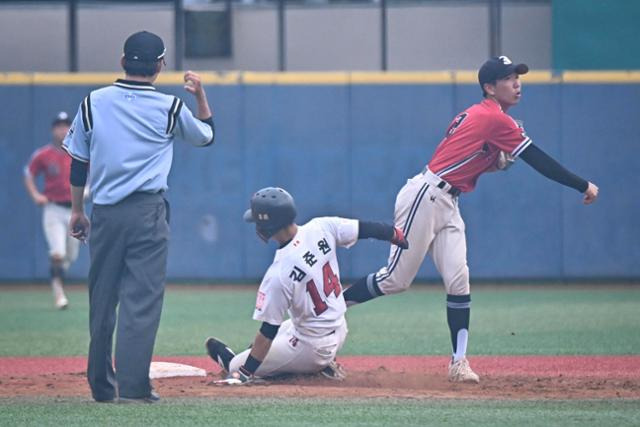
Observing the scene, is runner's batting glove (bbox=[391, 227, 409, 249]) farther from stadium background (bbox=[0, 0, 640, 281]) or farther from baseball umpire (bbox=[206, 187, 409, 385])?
stadium background (bbox=[0, 0, 640, 281])

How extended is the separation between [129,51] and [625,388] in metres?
3.43

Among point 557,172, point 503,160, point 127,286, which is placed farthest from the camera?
point 503,160

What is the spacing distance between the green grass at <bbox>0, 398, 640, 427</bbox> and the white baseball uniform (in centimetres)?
72

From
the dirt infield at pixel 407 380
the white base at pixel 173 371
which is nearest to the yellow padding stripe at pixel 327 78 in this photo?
the dirt infield at pixel 407 380

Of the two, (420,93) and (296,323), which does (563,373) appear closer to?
(296,323)

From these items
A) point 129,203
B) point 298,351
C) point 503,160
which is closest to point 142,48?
point 129,203

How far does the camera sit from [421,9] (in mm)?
16766

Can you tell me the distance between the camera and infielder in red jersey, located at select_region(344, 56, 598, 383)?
25.6 ft

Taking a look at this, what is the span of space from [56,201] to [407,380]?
6.45m

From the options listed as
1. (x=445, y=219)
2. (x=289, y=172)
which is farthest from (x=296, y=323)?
(x=289, y=172)

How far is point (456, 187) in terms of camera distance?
7.97m

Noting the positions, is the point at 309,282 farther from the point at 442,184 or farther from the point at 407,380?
the point at 442,184

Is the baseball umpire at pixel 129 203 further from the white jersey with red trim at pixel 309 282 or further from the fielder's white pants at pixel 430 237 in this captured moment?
the fielder's white pants at pixel 430 237

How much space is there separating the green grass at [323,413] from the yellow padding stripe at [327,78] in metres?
9.26
